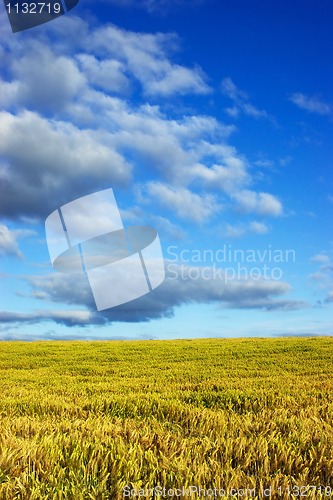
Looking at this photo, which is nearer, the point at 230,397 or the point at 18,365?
the point at 230,397

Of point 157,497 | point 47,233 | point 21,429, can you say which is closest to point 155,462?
point 157,497

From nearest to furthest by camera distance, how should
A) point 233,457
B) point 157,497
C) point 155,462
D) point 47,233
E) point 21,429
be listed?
point 157,497 < point 155,462 < point 233,457 < point 21,429 < point 47,233

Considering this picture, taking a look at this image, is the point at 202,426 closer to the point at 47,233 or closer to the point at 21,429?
the point at 21,429

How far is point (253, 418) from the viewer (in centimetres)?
546

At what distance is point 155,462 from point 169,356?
68.7ft

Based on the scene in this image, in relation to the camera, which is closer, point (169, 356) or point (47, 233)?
point (47, 233)

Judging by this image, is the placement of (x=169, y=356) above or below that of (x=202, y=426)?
below

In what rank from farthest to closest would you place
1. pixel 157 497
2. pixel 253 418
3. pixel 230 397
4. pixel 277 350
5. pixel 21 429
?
pixel 277 350 → pixel 230 397 → pixel 253 418 → pixel 21 429 → pixel 157 497

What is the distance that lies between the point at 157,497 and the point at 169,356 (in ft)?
70.6

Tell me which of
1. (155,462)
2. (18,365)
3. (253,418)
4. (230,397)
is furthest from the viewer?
→ (18,365)

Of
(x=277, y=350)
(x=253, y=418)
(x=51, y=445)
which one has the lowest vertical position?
(x=277, y=350)

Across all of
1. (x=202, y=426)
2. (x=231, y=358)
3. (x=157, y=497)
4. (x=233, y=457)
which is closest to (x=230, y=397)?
(x=202, y=426)

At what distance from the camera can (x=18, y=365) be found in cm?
2153

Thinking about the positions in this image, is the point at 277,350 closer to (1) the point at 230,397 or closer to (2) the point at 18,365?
(2) the point at 18,365
